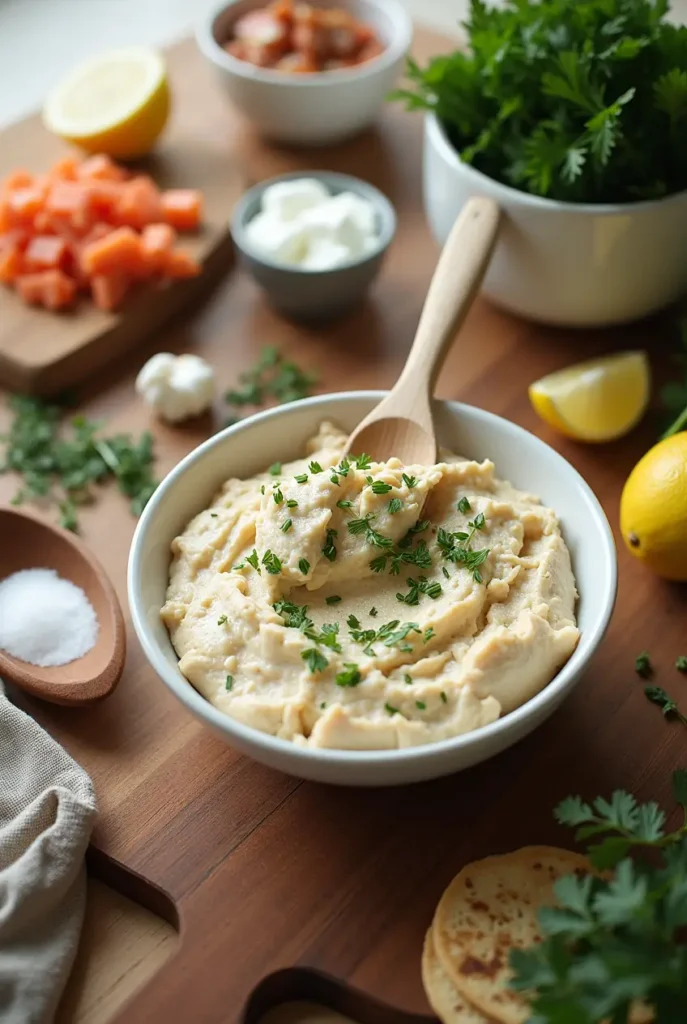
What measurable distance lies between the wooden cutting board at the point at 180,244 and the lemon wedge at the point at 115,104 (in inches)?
5.1

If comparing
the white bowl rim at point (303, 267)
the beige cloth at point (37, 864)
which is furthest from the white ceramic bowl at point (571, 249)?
the beige cloth at point (37, 864)

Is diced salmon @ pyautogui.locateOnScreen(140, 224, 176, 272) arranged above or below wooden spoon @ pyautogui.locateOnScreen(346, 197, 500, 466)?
below

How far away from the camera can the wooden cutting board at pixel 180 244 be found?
10.2 ft

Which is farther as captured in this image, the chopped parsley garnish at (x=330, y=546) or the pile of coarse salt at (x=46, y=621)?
the pile of coarse salt at (x=46, y=621)

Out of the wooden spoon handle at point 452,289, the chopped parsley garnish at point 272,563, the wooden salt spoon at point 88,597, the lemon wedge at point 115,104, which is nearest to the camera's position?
the chopped parsley garnish at point 272,563

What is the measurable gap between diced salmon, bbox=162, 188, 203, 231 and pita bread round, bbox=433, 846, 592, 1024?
2168 millimetres

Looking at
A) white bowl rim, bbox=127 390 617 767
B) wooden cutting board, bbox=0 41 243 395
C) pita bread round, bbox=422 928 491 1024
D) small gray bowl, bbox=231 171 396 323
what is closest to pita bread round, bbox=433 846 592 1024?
pita bread round, bbox=422 928 491 1024

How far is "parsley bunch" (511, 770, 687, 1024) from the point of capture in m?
1.66

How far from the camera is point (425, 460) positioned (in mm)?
2465

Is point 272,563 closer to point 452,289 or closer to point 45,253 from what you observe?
point 452,289

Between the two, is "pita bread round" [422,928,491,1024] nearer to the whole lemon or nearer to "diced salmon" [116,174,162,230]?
the whole lemon

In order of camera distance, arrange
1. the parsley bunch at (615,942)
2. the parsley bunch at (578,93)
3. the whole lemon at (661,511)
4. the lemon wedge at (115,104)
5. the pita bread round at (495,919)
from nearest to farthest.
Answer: the parsley bunch at (615,942)
the pita bread round at (495,919)
the whole lemon at (661,511)
the parsley bunch at (578,93)
the lemon wedge at (115,104)

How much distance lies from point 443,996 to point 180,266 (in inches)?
84.5

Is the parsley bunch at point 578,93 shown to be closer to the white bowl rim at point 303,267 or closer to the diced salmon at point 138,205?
the white bowl rim at point 303,267
